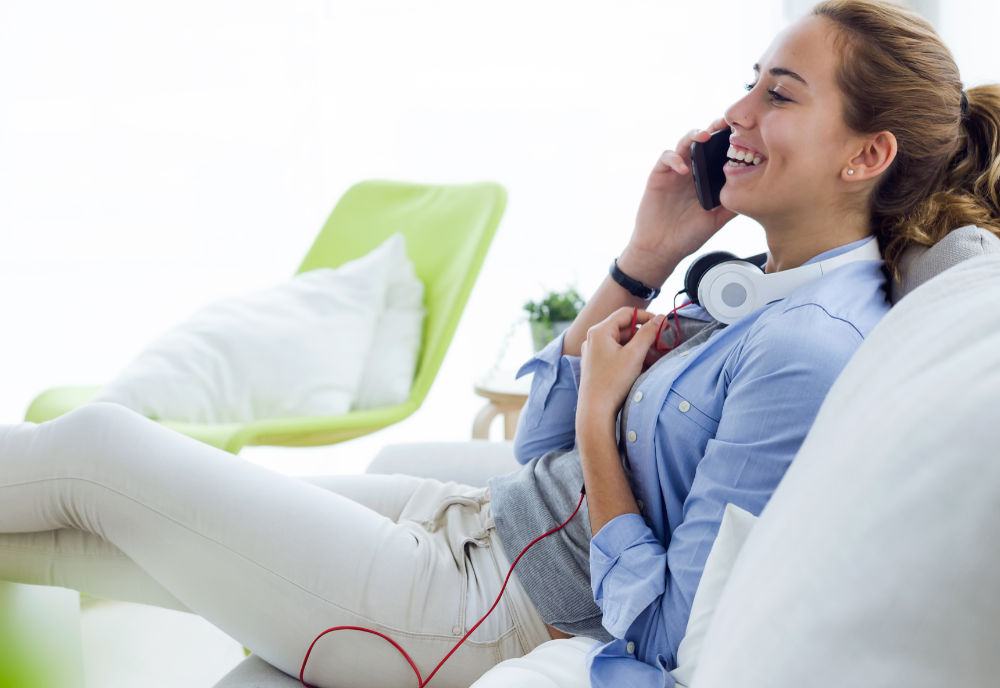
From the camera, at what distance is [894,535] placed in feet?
1.14

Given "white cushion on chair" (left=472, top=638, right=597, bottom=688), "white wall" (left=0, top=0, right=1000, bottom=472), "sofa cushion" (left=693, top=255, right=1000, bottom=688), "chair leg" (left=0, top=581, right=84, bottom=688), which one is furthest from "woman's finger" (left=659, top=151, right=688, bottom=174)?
"white wall" (left=0, top=0, right=1000, bottom=472)

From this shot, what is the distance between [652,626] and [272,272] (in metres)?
3.11

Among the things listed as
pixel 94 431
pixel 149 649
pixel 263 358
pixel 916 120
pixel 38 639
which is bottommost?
pixel 149 649

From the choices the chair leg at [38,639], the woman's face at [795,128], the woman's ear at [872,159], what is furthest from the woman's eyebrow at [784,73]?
the chair leg at [38,639]

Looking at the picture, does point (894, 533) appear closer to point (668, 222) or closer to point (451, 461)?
point (668, 222)

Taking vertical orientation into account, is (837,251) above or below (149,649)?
above

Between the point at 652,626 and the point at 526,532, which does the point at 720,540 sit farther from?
the point at 526,532

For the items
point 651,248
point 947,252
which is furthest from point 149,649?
point 947,252

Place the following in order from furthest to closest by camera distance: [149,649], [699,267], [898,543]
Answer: [149,649]
[699,267]
[898,543]

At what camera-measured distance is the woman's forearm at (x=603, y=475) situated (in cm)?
90

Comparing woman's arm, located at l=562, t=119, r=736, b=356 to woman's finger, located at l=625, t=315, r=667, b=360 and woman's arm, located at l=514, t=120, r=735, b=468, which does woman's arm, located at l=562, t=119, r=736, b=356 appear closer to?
woman's arm, located at l=514, t=120, r=735, b=468

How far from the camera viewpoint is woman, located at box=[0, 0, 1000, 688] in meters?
0.88

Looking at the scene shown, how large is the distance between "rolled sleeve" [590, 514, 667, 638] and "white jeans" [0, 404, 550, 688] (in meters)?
0.14

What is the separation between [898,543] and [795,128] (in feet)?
2.37
